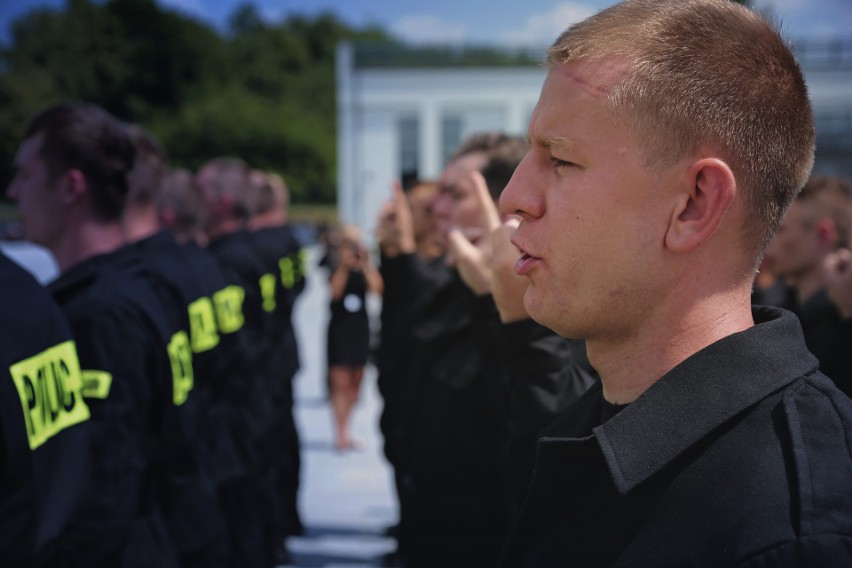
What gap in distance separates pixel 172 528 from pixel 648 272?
253cm

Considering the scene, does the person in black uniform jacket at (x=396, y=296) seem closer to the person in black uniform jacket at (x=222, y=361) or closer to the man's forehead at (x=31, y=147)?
the person in black uniform jacket at (x=222, y=361)

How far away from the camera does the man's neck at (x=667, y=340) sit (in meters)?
1.27

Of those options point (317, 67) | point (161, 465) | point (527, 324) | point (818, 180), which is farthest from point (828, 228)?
point (317, 67)

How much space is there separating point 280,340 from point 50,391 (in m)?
4.60

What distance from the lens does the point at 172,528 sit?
326 centimetres

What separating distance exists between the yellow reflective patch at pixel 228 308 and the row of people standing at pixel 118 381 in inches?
0.5

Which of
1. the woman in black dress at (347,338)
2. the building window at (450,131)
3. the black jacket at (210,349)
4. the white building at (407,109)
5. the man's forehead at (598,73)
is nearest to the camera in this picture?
the man's forehead at (598,73)

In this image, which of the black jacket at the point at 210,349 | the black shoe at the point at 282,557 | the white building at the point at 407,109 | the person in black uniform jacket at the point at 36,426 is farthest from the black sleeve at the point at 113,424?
the white building at the point at 407,109

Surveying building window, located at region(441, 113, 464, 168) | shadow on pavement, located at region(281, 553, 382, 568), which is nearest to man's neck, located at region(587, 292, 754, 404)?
shadow on pavement, located at region(281, 553, 382, 568)

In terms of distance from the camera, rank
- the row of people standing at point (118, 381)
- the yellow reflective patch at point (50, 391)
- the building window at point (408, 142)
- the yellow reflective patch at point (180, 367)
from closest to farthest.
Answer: the yellow reflective patch at point (50, 391), the row of people standing at point (118, 381), the yellow reflective patch at point (180, 367), the building window at point (408, 142)

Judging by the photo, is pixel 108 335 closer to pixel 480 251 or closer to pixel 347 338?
pixel 480 251

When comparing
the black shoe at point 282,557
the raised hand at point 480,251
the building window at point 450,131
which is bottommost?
the black shoe at point 282,557

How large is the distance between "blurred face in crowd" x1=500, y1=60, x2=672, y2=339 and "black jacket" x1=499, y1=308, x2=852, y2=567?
0.46ft

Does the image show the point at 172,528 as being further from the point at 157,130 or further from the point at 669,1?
the point at 157,130
